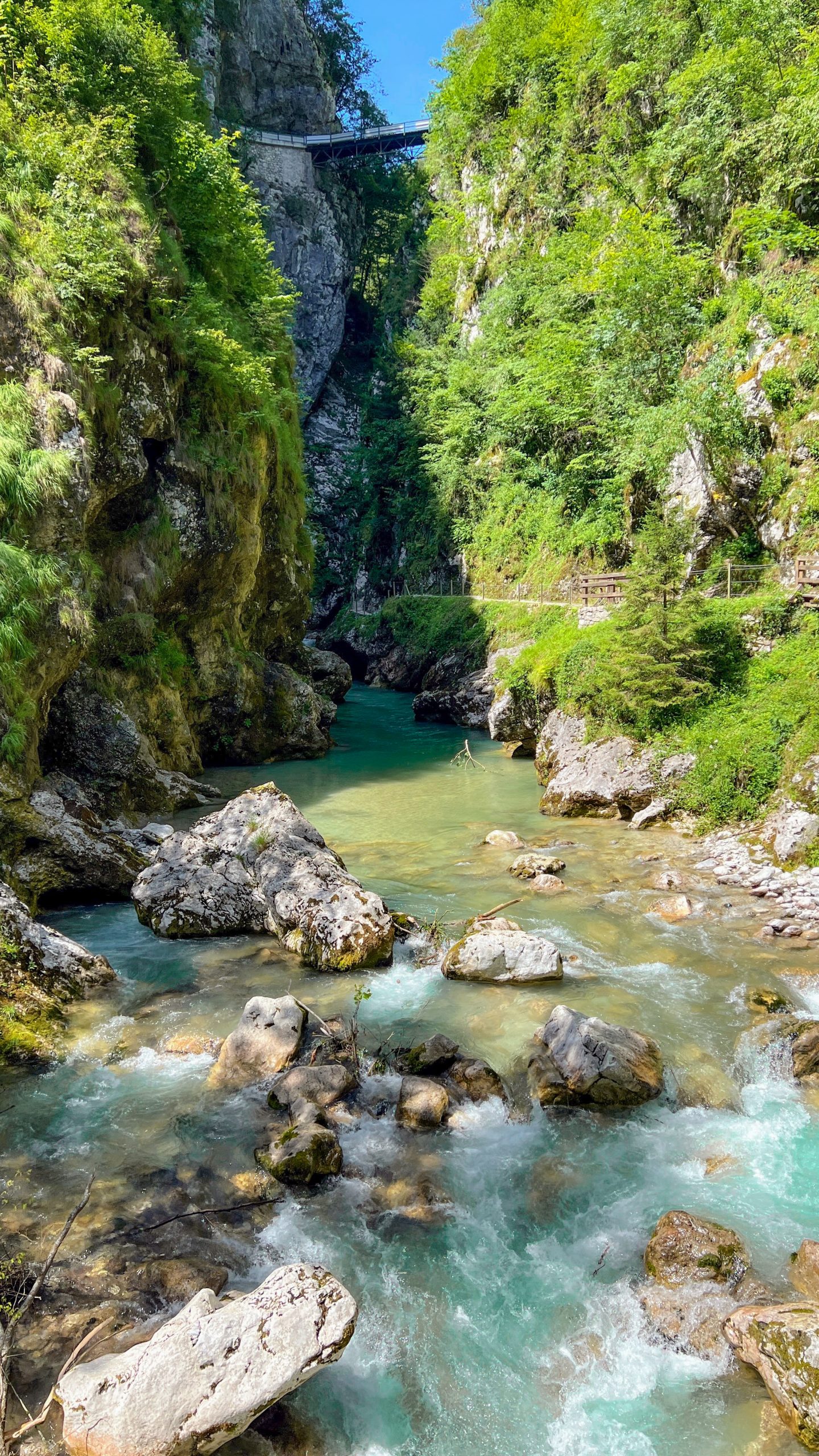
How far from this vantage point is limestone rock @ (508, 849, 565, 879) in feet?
39.6

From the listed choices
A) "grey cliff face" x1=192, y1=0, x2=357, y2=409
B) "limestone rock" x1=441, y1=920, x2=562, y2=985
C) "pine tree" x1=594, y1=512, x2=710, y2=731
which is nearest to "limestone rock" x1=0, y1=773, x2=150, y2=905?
"limestone rock" x1=441, y1=920, x2=562, y2=985

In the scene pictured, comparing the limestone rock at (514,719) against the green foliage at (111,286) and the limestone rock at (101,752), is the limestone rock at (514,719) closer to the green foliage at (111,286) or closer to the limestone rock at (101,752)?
the green foliage at (111,286)

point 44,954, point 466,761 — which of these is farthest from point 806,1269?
point 466,761

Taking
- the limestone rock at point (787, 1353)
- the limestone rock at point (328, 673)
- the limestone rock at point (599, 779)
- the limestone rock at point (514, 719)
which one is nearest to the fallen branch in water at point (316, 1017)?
the limestone rock at point (787, 1353)

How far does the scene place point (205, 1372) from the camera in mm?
3795

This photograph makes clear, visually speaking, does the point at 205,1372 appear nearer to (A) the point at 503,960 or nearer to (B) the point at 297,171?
(A) the point at 503,960

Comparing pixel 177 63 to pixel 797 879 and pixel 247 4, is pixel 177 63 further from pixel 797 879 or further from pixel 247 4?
pixel 247 4

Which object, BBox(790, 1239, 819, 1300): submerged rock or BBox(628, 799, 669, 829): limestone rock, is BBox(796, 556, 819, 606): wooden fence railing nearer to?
BBox(628, 799, 669, 829): limestone rock

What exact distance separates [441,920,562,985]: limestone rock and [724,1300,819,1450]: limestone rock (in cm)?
428

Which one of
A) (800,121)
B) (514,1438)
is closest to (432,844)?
(514,1438)

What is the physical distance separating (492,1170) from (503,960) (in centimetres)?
308

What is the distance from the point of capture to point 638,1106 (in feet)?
22.1

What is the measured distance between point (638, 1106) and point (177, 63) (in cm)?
2210

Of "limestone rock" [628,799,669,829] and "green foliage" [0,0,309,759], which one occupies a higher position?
"green foliage" [0,0,309,759]
